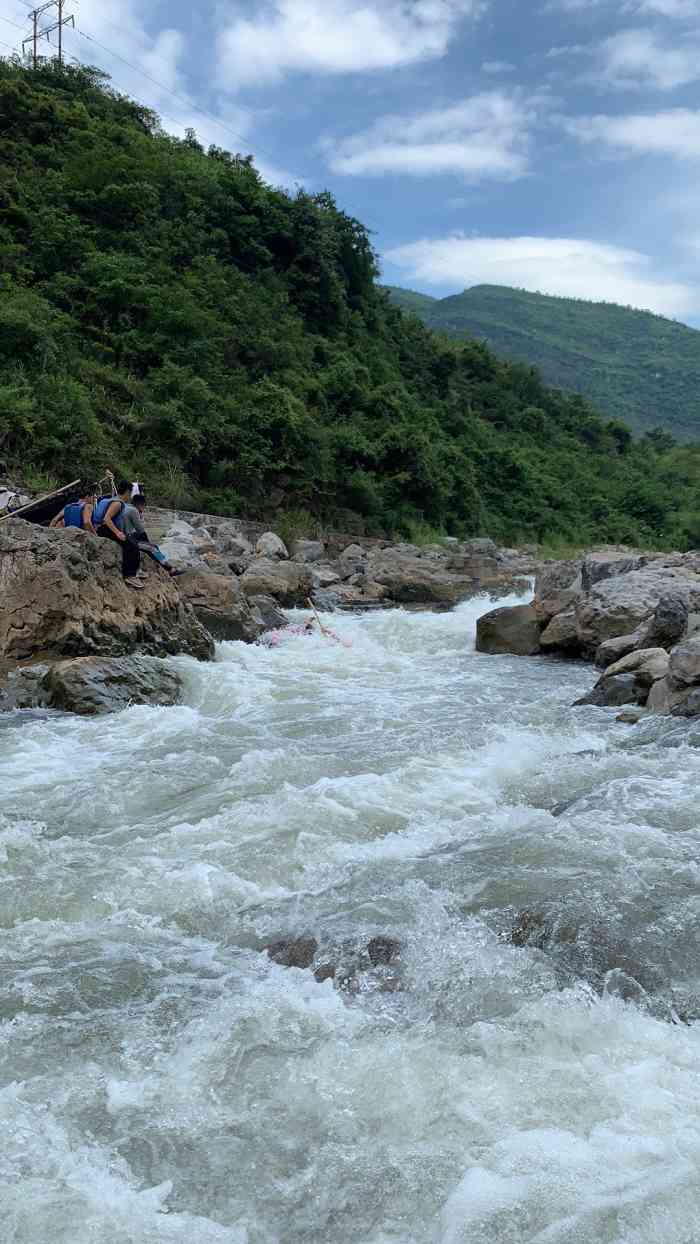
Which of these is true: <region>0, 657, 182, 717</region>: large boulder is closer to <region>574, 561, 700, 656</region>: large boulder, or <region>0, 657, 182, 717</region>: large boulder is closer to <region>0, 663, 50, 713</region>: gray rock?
<region>0, 663, 50, 713</region>: gray rock

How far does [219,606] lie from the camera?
34.6 feet

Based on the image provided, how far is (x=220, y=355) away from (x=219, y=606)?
15416 millimetres

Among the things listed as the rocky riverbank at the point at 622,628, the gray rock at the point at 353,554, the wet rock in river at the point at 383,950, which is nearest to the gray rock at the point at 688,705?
the rocky riverbank at the point at 622,628

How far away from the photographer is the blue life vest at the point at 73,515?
960 centimetres

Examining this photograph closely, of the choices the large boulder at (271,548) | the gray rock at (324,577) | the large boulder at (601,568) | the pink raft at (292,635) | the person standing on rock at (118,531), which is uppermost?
the person standing on rock at (118,531)

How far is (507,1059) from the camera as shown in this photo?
266 centimetres

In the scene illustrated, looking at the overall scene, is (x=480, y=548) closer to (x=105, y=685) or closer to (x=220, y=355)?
(x=220, y=355)

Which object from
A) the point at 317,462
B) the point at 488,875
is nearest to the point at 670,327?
the point at 317,462

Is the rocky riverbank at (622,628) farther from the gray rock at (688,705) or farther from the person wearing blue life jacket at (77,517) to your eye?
the person wearing blue life jacket at (77,517)

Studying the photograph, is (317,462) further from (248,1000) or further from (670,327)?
(670,327)

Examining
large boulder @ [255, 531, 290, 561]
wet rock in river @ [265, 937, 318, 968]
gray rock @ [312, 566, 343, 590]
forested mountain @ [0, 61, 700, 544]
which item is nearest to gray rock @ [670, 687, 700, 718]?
wet rock in river @ [265, 937, 318, 968]

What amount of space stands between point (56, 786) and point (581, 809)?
10.2 ft

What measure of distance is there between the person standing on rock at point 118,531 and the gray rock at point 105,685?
59.5 inches

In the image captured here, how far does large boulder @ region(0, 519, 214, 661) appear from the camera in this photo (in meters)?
7.97
